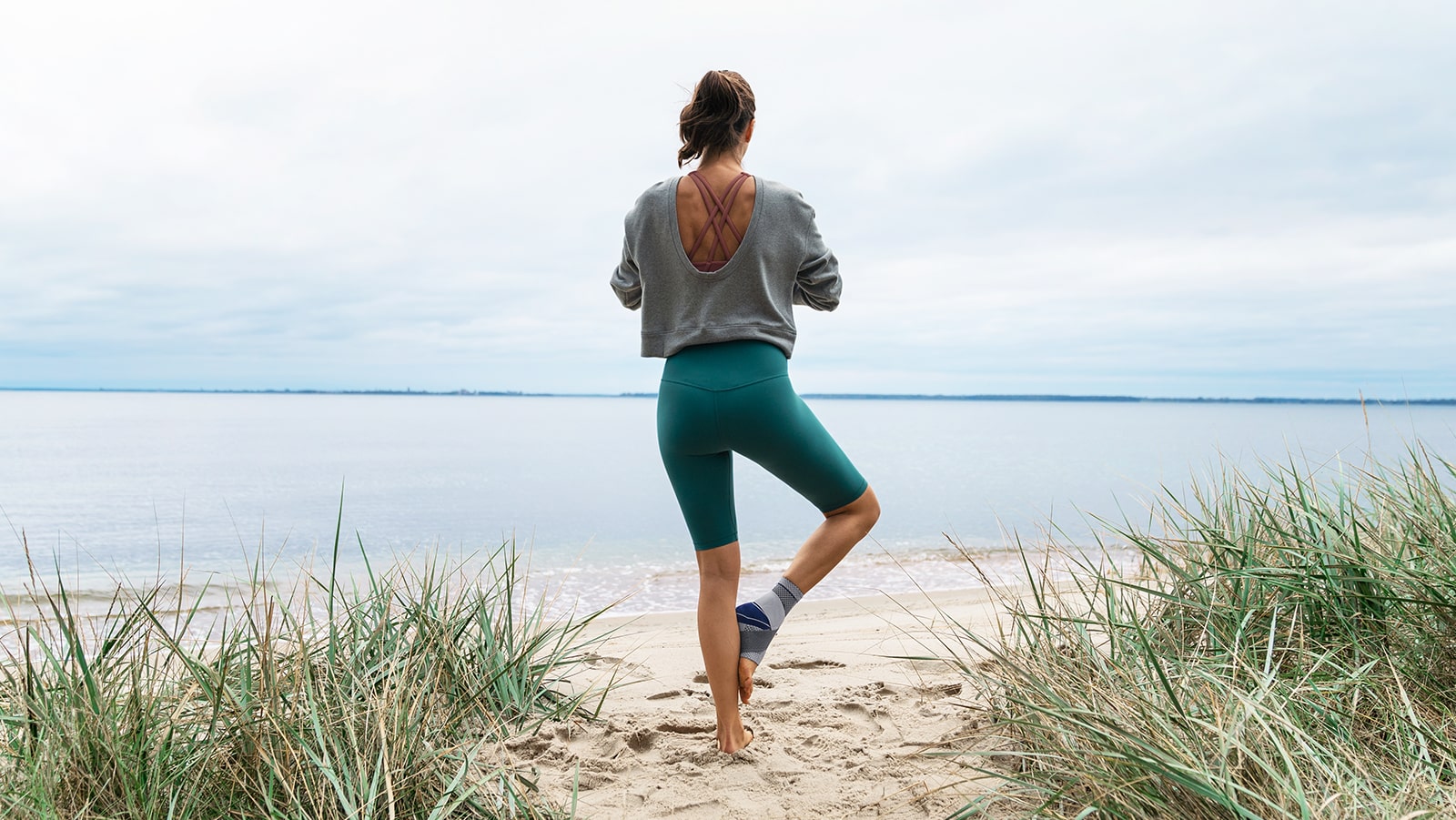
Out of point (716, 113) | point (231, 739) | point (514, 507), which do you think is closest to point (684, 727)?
point (231, 739)

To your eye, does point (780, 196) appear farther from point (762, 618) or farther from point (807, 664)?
point (807, 664)

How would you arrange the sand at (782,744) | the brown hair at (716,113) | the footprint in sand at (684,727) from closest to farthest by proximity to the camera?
the sand at (782,744)
the brown hair at (716,113)
the footprint in sand at (684,727)

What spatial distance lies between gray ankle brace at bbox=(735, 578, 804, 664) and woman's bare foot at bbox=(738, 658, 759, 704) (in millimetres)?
16

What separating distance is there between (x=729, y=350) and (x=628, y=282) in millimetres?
514

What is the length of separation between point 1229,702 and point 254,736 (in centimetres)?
226

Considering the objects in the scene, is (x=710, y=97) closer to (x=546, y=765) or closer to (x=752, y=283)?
(x=752, y=283)

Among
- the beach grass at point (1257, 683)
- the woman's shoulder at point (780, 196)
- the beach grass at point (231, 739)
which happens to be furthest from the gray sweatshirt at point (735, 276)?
the beach grass at point (231, 739)

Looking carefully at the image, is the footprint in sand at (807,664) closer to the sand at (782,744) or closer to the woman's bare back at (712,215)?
the sand at (782,744)

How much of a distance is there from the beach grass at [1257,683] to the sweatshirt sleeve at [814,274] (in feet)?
3.67

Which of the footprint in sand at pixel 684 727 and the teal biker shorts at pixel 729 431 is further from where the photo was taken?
the footprint in sand at pixel 684 727

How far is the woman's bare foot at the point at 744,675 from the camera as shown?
2.82 metres

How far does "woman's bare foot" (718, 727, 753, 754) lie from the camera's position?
279 cm

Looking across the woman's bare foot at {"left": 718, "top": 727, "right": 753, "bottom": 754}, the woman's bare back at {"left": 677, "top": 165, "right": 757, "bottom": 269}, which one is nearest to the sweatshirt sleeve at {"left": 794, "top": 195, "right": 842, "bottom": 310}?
the woman's bare back at {"left": 677, "top": 165, "right": 757, "bottom": 269}

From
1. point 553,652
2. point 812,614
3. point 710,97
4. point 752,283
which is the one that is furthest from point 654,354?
point 812,614
